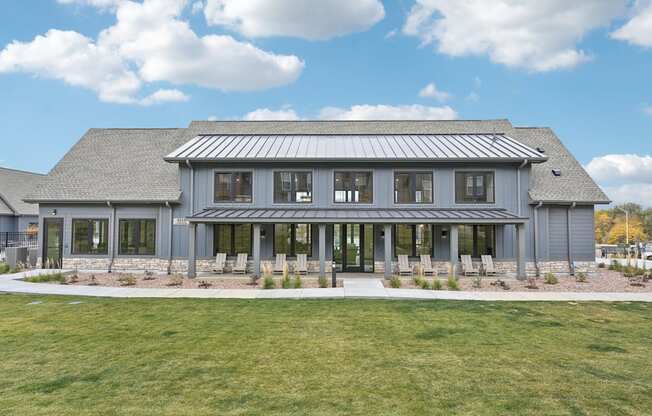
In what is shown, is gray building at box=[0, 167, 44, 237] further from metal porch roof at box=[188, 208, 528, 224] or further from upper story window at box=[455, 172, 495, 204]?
upper story window at box=[455, 172, 495, 204]

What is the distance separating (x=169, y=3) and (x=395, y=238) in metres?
14.0

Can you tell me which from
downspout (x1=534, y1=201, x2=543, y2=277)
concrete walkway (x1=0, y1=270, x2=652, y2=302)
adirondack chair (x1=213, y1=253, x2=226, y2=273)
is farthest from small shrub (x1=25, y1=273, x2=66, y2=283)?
downspout (x1=534, y1=201, x2=543, y2=277)

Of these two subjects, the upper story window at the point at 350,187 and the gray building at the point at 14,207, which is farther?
the gray building at the point at 14,207

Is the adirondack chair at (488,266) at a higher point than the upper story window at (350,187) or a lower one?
lower

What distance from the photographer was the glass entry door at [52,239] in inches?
690

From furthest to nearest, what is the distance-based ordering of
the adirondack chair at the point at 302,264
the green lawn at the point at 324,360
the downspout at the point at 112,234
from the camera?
the downspout at the point at 112,234 → the adirondack chair at the point at 302,264 → the green lawn at the point at 324,360

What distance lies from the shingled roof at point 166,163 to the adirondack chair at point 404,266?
6.16 meters

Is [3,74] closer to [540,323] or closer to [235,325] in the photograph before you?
[235,325]

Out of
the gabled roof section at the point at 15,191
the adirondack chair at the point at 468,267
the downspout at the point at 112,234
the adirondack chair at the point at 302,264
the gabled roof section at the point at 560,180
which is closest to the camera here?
the adirondack chair at the point at 468,267

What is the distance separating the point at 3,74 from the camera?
78.6 feet

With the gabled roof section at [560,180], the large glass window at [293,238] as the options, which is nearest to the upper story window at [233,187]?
the large glass window at [293,238]

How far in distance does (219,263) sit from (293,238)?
334 cm

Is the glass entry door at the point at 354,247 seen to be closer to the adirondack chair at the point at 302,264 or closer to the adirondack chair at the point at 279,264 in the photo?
the adirondack chair at the point at 302,264

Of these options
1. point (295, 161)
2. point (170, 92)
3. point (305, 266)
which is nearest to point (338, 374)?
point (305, 266)
